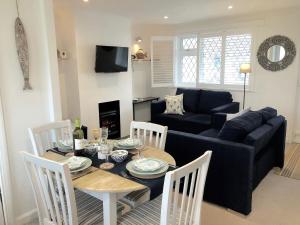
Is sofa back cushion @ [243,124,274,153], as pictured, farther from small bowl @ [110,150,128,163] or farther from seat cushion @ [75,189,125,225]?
seat cushion @ [75,189,125,225]

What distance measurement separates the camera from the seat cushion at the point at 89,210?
1.68 metres

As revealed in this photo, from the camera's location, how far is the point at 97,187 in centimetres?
151

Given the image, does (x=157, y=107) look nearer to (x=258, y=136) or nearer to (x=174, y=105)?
(x=174, y=105)

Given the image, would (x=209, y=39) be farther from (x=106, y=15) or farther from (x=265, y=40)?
(x=106, y=15)

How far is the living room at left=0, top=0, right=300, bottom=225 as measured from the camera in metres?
2.32

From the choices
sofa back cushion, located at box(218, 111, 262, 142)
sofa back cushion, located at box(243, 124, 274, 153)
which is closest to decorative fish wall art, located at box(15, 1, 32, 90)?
sofa back cushion, located at box(218, 111, 262, 142)

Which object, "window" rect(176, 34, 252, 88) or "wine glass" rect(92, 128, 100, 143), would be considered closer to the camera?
"wine glass" rect(92, 128, 100, 143)

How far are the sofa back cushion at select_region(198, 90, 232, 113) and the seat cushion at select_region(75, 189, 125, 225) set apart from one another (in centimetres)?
379

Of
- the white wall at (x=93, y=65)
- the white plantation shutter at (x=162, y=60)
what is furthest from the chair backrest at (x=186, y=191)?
the white plantation shutter at (x=162, y=60)

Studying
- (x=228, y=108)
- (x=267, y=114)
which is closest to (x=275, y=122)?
(x=267, y=114)

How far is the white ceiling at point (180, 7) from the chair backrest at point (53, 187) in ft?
9.56

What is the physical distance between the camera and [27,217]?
7.94ft

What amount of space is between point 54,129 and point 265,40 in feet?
13.6

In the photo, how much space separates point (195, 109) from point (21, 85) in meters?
3.82
